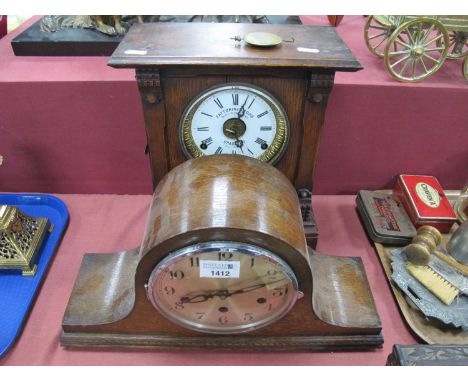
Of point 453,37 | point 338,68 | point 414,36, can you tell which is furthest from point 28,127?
point 453,37

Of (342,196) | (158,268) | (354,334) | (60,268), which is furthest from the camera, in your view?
(342,196)

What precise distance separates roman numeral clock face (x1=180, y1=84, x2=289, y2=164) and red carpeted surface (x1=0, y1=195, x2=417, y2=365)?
1.80 feet

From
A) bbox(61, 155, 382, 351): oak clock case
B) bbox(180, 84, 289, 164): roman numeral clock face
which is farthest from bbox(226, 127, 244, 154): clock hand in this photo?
bbox(61, 155, 382, 351): oak clock case

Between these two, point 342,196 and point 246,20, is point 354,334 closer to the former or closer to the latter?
point 342,196

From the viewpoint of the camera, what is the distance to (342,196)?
6.31 ft

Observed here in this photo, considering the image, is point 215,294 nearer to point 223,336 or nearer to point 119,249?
point 223,336

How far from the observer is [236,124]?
4.25 ft

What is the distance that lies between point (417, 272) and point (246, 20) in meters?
1.34

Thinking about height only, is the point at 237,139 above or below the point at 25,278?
above

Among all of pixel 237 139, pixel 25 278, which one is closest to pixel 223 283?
pixel 237 139

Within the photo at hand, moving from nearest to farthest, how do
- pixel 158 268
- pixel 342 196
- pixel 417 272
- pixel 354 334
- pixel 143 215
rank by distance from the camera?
pixel 158 268 → pixel 354 334 → pixel 417 272 → pixel 143 215 → pixel 342 196

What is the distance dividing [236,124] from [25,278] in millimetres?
941

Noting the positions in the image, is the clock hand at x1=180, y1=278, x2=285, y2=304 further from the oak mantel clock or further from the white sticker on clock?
the oak mantel clock

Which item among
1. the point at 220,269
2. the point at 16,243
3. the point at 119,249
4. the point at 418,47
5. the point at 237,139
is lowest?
the point at 119,249
